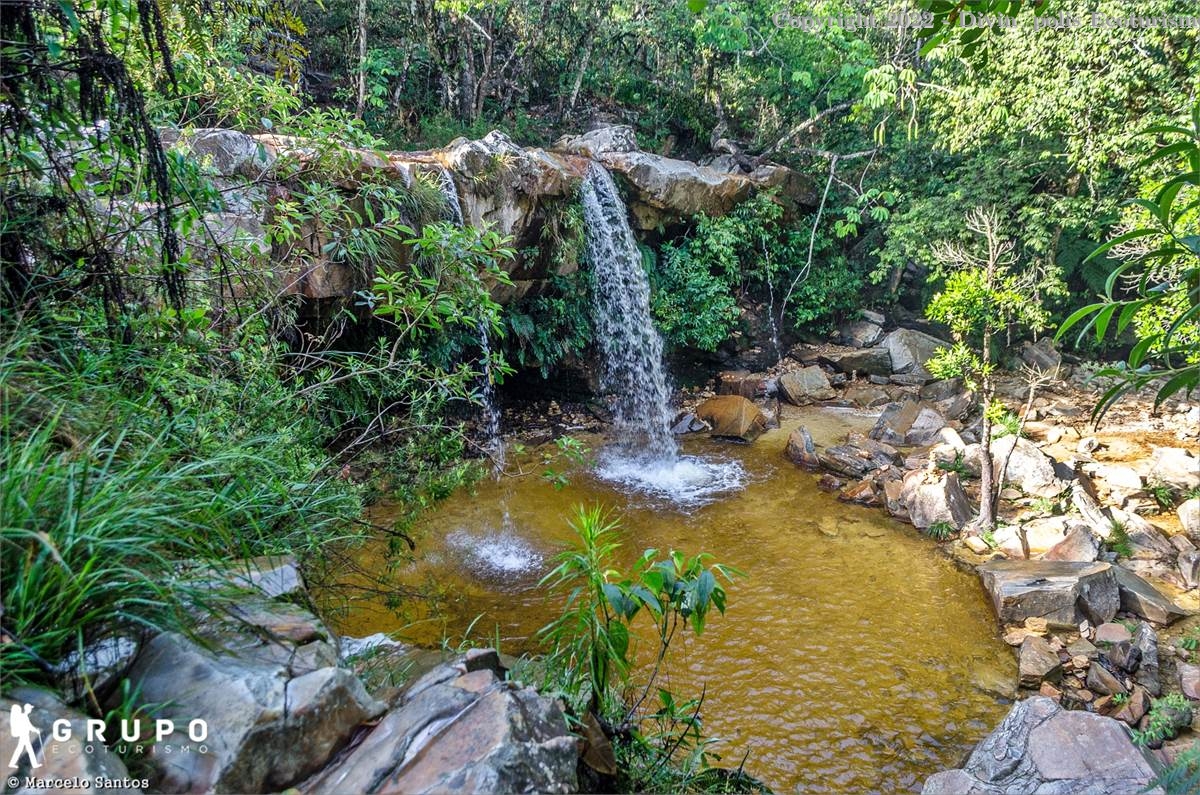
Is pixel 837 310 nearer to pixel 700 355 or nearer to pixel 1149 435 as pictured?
pixel 700 355

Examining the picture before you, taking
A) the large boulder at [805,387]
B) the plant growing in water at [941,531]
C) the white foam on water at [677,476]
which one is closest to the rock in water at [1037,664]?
the plant growing in water at [941,531]

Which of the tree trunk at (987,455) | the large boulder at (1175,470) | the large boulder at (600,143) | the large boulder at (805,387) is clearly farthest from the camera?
the large boulder at (805,387)

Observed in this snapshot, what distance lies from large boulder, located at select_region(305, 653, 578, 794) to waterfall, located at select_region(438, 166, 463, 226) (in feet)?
19.9

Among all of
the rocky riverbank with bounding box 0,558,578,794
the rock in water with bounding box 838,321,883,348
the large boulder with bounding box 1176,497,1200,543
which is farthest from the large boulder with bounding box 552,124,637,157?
the rocky riverbank with bounding box 0,558,578,794

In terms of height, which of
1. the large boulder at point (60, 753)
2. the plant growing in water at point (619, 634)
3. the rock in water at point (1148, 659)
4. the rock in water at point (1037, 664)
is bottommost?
the rock in water at point (1037, 664)

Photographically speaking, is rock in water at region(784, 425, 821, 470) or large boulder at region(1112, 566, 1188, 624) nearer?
large boulder at region(1112, 566, 1188, 624)

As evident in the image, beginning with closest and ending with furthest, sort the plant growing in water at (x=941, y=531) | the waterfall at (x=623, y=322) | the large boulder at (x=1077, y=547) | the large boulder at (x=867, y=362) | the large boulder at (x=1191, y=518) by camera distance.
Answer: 1. the large boulder at (x=1077, y=547)
2. the large boulder at (x=1191, y=518)
3. the plant growing in water at (x=941, y=531)
4. the waterfall at (x=623, y=322)
5. the large boulder at (x=867, y=362)

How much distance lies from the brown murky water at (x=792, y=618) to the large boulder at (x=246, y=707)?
2.90 feet

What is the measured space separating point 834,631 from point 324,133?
15.4ft

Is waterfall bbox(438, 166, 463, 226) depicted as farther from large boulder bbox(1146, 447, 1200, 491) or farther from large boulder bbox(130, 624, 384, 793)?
large boulder bbox(1146, 447, 1200, 491)

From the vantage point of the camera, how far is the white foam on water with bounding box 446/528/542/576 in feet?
18.0

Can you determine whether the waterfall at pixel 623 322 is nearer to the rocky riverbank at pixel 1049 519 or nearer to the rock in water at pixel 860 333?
the rocky riverbank at pixel 1049 519

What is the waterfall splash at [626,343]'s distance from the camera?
809 centimetres

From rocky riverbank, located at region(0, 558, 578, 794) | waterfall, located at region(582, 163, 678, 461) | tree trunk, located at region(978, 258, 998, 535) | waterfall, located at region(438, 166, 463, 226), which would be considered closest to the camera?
rocky riverbank, located at region(0, 558, 578, 794)
